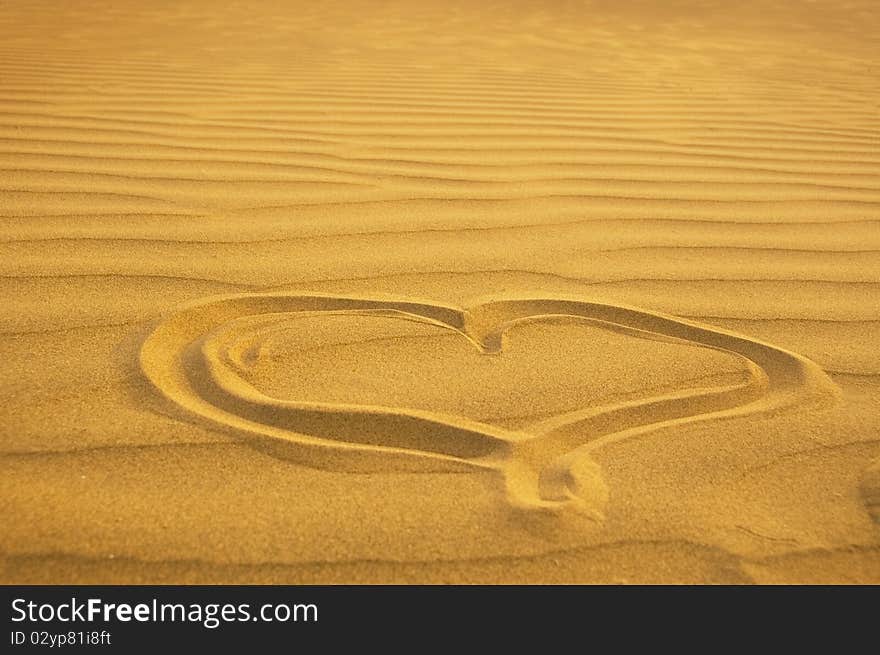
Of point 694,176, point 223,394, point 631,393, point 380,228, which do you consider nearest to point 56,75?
point 380,228

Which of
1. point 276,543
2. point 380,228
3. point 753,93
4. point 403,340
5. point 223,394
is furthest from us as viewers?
point 753,93

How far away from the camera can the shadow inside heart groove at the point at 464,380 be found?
1269 millimetres

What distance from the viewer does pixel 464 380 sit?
4.88 feet

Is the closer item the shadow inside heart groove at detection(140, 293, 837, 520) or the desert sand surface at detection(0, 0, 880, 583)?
the desert sand surface at detection(0, 0, 880, 583)

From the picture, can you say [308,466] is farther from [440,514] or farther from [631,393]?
[631,393]

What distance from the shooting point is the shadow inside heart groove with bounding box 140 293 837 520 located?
1.27 metres

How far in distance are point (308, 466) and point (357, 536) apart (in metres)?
0.16

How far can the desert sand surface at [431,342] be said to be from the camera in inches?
43.5

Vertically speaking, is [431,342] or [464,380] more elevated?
[431,342]

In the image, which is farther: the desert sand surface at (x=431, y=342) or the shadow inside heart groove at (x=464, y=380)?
the shadow inside heart groove at (x=464, y=380)

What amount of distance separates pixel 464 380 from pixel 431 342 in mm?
176

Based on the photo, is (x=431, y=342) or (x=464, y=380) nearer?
(x=464, y=380)

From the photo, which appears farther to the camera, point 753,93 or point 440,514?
point 753,93

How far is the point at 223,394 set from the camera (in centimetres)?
137
